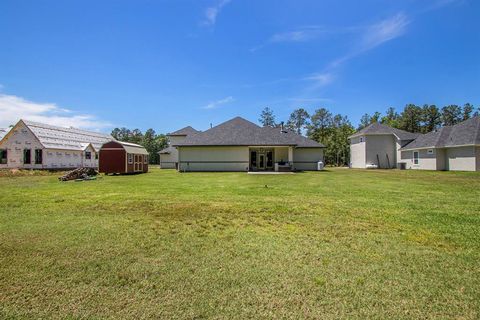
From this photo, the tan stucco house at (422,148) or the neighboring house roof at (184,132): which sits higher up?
the neighboring house roof at (184,132)

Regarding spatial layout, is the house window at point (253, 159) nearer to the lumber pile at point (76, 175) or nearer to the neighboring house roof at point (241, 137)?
the neighboring house roof at point (241, 137)

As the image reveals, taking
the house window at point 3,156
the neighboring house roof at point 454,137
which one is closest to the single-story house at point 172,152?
the house window at point 3,156

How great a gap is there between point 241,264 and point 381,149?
121 ft

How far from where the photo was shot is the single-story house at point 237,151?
2777 centimetres

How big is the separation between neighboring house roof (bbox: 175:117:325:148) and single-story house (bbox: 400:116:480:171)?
11757 millimetres

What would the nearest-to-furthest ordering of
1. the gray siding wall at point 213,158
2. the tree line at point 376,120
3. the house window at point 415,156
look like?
the gray siding wall at point 213,158
the house window at point 415,156
the tree line at point 376,120

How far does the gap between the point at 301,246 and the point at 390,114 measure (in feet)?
255

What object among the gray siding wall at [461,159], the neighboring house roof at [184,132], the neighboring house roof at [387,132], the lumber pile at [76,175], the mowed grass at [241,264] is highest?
the neighboring house roof at [184,132]

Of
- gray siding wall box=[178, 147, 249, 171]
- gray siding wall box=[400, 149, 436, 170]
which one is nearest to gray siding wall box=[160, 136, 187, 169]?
gray siding wall box=[178, 147, 249, 171]

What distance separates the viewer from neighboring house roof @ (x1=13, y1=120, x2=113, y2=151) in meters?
32.2

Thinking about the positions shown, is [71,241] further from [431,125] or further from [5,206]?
[431,125]

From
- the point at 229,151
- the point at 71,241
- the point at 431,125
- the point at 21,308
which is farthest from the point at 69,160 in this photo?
the point at 431,125

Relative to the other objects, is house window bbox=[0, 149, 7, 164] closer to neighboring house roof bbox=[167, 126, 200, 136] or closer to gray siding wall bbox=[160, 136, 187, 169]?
gray siding wall bbox=[160, 136, 187, 169]

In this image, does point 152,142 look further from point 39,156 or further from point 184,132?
point 39,156
